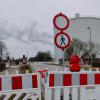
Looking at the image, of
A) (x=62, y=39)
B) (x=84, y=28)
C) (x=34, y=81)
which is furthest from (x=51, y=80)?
(x=84, y=28)

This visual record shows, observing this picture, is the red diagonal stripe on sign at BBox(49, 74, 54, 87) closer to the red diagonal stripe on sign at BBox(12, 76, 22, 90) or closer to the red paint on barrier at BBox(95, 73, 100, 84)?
the red diagonal stripe on sign at BBox(12, 76, 22, 90)

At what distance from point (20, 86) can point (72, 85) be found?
1.35 m

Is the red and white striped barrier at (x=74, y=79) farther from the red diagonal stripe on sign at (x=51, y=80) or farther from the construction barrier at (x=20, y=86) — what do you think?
the construction barrier at (x=20, y=86)

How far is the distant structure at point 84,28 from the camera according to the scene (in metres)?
131

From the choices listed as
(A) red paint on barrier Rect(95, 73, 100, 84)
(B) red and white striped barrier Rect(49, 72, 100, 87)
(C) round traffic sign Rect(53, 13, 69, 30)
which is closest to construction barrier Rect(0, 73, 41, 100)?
(B) red and white striped barrier Rect(49, 72, 100, 87)

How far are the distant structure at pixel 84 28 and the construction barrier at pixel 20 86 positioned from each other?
12165 cm

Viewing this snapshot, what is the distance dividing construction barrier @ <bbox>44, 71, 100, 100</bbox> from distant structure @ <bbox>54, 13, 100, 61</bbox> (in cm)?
12099

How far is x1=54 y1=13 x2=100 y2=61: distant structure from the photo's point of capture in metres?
131

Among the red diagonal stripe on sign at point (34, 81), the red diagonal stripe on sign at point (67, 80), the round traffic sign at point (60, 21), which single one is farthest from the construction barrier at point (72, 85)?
the round traffic sign at point (60, 21)

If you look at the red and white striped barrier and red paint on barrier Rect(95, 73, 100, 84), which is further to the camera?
red paint on barrier Rect(95, 73, 100, 84)

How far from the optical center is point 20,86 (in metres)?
8.35

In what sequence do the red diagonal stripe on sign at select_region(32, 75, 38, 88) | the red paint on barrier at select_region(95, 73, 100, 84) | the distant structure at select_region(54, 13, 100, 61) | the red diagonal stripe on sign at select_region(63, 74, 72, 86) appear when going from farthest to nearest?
the distant structure at select_region(54, 13, 100, 61) → the red paint on barrier at select_region(95, 73, 100, 84) → the red diagonal stripe on sign at select_region(63, 74, 72, 86) → the red diagonal stripe on sign at select_region(32, 75, 38, 88)

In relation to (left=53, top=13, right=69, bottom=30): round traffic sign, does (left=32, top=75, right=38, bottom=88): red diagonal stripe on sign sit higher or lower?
lower

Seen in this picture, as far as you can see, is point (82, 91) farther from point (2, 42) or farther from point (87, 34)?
point (87, 34)
